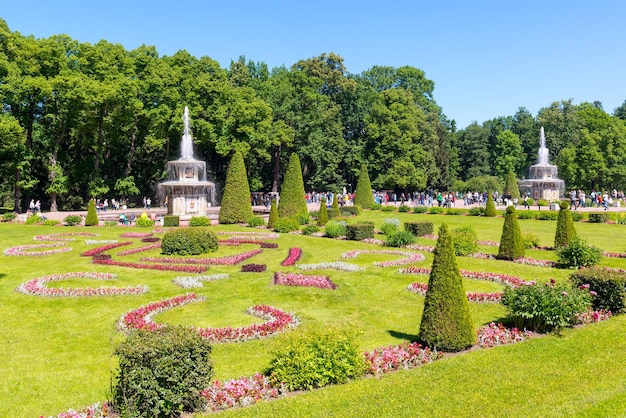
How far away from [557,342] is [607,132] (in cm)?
5554

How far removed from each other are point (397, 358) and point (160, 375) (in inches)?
154

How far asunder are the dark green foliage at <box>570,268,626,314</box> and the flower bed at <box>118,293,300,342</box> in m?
6.60

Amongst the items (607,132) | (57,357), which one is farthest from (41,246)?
(607,132)

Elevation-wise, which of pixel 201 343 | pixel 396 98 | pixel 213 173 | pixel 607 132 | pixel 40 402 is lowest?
pixel 40 402

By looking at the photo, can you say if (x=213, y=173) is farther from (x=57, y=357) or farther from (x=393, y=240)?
(x=57, y=357)

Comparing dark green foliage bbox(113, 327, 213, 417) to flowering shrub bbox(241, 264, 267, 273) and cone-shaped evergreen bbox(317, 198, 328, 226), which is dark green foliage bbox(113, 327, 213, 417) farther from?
cone-shaped evergreen bbox(317, 198, 328, 226)

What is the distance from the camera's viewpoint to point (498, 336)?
920cm

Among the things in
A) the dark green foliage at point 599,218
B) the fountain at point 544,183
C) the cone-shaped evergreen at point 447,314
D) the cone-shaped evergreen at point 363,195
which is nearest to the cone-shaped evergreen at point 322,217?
the cone-shaped evergreen at point 363,195

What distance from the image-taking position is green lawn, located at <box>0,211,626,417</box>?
680 cm

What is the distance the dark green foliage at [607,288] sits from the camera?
10.7 m

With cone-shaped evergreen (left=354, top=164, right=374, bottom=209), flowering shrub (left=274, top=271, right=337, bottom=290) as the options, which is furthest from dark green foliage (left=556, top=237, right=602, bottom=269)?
cone-shaped evergreen (left=354, top=164, right=374, bottom=209)

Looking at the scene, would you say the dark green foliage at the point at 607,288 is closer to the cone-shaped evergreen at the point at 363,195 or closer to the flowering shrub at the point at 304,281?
the flowering shrub at the point at 304,281

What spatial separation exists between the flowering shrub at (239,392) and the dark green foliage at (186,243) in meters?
12.5

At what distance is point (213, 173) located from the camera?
55.5m
